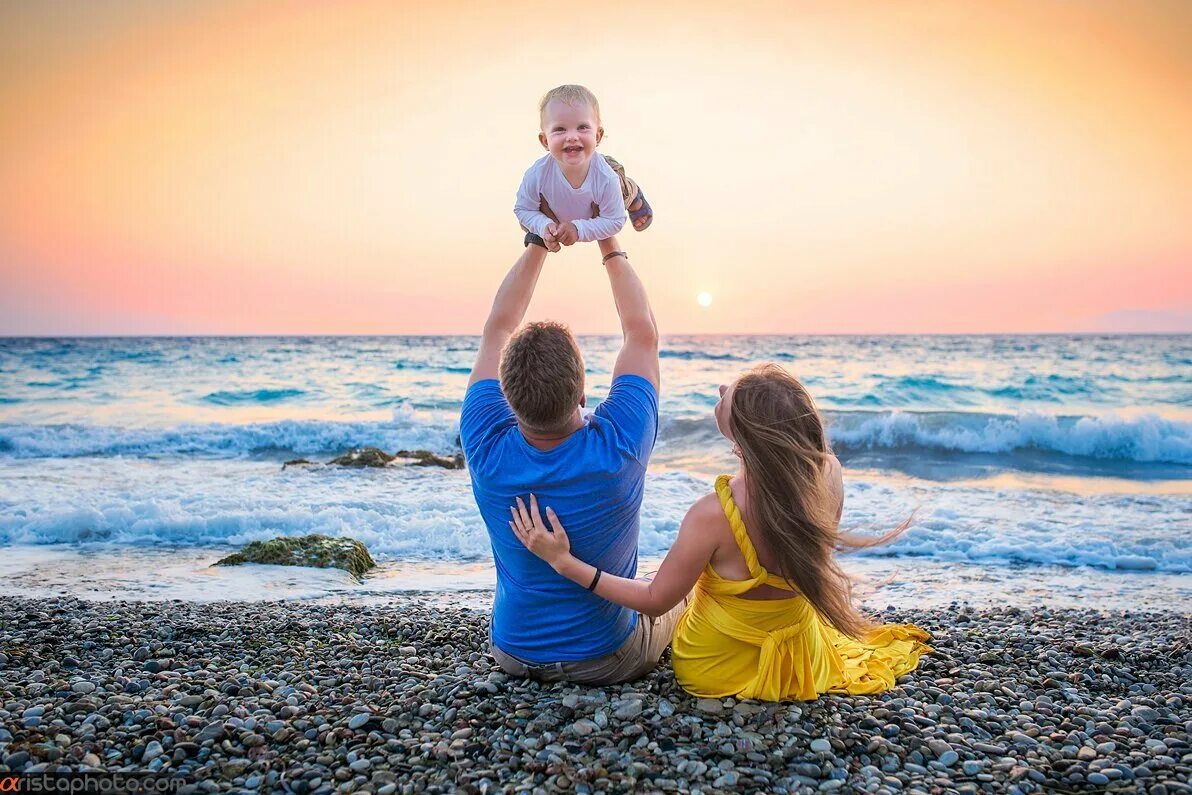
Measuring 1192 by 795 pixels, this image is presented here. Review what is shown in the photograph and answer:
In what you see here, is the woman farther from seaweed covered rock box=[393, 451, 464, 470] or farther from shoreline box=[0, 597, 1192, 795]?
seaweed covered rock box=[393, 451, 464, 470]

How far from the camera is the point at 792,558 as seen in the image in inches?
145

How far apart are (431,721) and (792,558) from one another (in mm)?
1783

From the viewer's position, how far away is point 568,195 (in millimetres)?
5027

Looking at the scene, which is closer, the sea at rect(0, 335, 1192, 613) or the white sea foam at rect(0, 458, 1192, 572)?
the sea at rect(0, 335, 1192, 613)

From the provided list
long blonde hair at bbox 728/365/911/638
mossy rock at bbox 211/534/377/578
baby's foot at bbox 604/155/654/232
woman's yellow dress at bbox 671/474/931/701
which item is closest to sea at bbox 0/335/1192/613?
mossy rock at bbox 211/534/377/578

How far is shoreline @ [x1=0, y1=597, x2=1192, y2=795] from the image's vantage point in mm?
3316

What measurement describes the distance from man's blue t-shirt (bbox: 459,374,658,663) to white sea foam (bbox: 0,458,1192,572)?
523 centimetres

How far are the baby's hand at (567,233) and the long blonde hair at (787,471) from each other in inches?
58.1

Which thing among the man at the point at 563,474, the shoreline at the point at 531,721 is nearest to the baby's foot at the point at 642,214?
the man at the point at 563,474

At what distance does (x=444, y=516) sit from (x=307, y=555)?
2409 millimetres

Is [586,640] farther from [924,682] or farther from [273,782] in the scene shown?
[924,682]

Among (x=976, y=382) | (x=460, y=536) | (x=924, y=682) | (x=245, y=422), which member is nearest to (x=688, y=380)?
(x=976, y=382)

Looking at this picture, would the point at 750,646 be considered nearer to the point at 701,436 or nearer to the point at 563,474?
the point at 563,474

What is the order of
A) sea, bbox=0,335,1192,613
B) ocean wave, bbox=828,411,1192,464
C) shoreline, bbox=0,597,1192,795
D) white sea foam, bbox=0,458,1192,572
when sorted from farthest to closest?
ocean wave, bbox=828,411,1192,464 → white sea foam, bbox=0,458,1192,572 → sea, bbox=0,335,1192,613 → shoreline, bbox=0,597,1192,795
